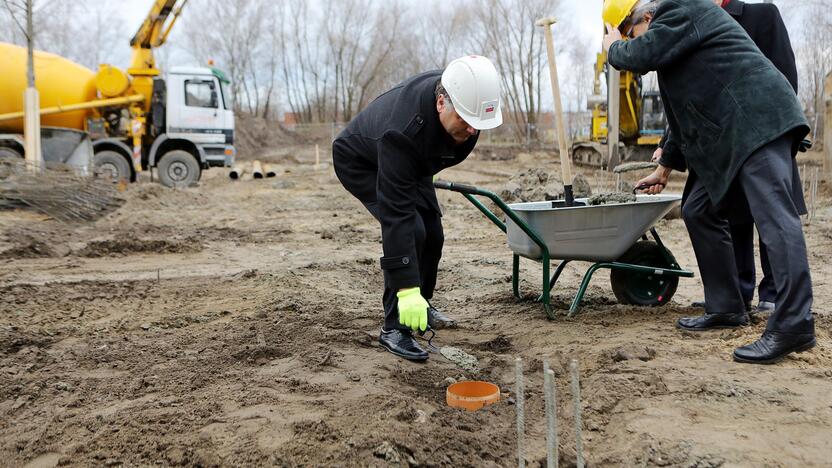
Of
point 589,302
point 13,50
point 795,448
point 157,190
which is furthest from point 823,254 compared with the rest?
point 13,50

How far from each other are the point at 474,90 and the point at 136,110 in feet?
43.3

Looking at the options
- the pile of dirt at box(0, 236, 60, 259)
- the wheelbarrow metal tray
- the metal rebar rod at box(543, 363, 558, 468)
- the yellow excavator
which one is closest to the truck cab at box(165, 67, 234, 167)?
the pile of dirt at box(0, 236, 60, 259)

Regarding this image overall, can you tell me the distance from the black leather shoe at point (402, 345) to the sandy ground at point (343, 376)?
0.05 m

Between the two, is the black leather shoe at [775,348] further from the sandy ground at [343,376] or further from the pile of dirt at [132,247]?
the pile of dirt at [132,247]

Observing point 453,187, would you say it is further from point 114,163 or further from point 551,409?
point 114,163

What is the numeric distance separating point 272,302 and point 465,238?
3669mm

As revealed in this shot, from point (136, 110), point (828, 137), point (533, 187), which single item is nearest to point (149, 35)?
point (136, 110)

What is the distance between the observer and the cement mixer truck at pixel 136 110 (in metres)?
13.0

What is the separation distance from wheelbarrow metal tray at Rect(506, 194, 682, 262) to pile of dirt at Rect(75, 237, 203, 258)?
13.7ft

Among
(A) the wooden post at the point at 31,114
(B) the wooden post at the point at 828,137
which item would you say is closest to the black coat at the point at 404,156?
(B) the wooden post at the point at 828,137

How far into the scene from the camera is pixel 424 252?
3.58 m

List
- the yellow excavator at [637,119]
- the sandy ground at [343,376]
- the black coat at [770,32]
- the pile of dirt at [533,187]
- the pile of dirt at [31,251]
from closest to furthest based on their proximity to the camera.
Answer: the sandy ground at [343,376] → the black coat at [770,32] → the pile of dirt at [31,251] → the pile of dirt at [533,187] → the yellow excavator at [637,119]

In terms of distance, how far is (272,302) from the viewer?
14.6ft

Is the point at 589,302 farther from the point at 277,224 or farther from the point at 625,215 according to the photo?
the point at 277,224
